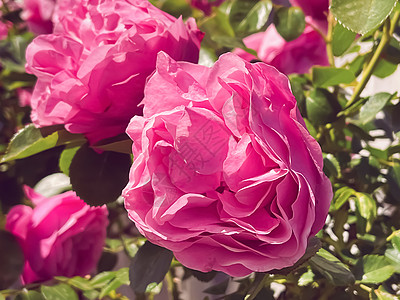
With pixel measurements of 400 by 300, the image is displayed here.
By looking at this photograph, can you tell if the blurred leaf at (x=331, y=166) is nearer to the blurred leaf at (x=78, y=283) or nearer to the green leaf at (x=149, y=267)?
the green leaf at (x=149, y=267)

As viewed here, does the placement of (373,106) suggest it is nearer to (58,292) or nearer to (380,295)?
(380,295)

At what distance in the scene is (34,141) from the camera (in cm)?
39

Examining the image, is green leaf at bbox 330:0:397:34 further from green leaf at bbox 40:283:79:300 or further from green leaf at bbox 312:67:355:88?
green leaf at bbox 40:283:79:300

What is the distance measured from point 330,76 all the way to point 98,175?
0.20 meters

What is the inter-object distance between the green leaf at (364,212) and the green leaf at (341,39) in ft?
0.37

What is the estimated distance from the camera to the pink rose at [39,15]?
2.65 ft

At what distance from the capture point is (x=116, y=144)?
1.13 ft

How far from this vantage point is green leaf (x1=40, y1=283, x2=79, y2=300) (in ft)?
1.42

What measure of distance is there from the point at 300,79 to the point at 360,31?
0.18 m

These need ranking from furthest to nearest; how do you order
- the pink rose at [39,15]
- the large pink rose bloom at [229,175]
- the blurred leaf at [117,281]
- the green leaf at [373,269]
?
the pink rose at [39,15] < the blurred leaf at [117,281] < the green leaf at [373,269] < the large pink rose bloom at [229,175]

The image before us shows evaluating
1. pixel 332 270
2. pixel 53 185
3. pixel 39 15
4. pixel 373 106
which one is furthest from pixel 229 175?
pixel 39 15

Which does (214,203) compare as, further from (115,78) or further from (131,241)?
(131,241)

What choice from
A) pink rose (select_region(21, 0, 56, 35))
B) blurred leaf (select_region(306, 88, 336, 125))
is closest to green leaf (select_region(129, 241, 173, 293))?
blurred leaf (select_region(306, 88, 336, 125))

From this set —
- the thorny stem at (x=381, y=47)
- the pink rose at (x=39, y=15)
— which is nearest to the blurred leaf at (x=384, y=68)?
the thorny stem at (x=381, y=47)
